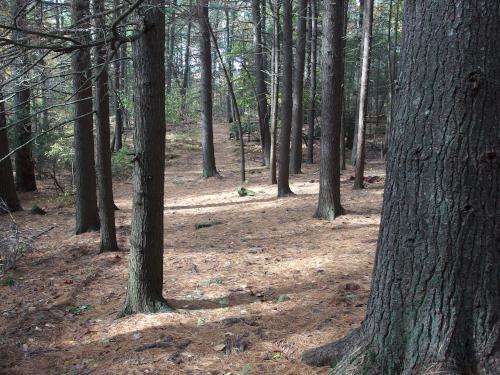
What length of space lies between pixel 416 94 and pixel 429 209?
0.65 metres

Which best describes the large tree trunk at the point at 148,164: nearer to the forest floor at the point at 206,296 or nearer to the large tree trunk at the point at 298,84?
the forest floor at the point at 206,296

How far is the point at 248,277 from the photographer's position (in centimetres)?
630

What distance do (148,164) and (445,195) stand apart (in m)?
3.24

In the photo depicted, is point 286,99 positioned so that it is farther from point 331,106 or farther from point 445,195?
point 445,195

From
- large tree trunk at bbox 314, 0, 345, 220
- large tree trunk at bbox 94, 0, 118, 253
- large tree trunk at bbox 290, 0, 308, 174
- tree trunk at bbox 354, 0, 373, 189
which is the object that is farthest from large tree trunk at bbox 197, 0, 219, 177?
large tree trunk at bbox 94, 0, 118, 253

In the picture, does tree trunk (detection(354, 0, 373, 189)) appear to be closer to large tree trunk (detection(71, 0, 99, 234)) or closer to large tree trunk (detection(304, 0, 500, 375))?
large tree trunk (detection(71, 0, 99, 234))

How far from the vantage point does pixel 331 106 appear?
9211 mm

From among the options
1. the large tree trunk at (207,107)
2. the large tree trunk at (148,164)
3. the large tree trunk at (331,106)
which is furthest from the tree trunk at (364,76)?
the large tree trunk at (148,164)

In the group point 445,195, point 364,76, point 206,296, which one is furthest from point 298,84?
point 445,195

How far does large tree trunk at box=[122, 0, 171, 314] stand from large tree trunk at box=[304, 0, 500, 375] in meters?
2.87

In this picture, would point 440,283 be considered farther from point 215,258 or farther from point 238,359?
point 215,258

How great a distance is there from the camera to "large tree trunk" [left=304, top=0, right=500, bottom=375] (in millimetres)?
2402

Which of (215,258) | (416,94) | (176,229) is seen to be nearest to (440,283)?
(416,94)

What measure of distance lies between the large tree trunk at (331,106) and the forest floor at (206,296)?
0.46 m
